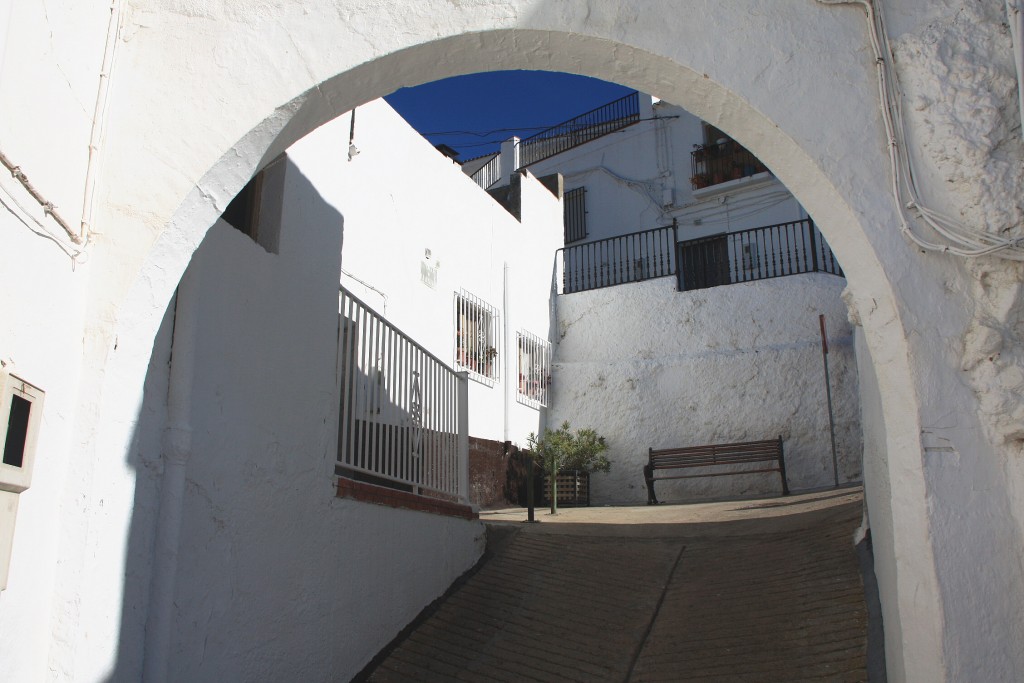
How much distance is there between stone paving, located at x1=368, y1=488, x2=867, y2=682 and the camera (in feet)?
15.1

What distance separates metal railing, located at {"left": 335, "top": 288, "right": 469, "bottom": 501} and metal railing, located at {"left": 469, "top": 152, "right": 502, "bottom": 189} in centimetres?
1137

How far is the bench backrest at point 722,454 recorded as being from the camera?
10.3m

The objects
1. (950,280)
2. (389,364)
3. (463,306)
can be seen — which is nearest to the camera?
(950,280)

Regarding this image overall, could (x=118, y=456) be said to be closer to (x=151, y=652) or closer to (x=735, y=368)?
(x=151, y=652)

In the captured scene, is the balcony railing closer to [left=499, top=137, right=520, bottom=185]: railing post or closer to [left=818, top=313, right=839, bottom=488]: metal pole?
[left=499, top=137, right=520, bottom=185]: railing post

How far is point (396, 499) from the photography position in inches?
216

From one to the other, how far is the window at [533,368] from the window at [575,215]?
17.1 ft

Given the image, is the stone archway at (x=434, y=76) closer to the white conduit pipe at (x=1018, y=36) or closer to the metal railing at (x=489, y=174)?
the white conduit pipe at (x=1018, y=36)

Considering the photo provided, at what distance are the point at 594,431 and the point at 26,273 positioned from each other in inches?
367

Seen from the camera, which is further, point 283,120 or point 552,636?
point 552,636

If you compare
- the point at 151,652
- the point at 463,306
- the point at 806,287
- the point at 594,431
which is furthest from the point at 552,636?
the point at 806,287

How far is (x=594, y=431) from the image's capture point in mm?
11461

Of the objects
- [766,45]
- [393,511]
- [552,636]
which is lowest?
[552,636]

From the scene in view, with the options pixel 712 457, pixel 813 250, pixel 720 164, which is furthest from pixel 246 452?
pixel 720 164
